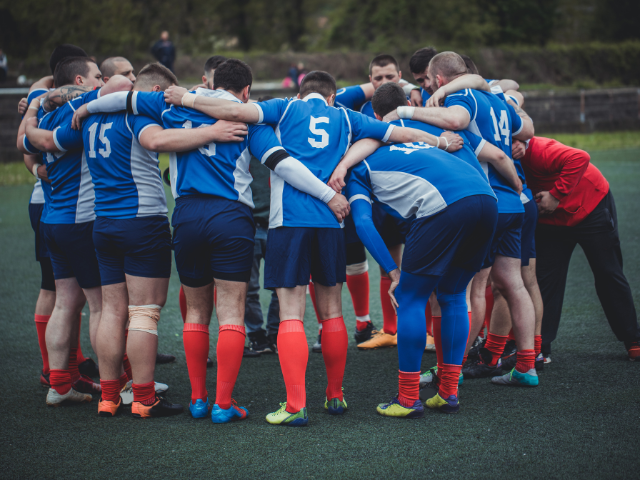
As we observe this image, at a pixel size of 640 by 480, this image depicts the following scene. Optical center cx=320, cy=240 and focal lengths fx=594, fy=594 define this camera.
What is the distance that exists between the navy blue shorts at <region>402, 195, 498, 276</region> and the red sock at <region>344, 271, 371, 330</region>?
1722mm

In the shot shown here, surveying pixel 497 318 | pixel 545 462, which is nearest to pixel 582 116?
pixel 497 318

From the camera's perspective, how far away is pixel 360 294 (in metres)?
5.18

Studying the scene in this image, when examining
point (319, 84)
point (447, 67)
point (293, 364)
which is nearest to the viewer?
point (293, 364)

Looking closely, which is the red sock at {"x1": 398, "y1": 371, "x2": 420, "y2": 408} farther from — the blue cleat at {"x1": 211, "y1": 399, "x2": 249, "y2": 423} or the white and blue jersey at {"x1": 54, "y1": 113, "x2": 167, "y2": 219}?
the white and blue jersey at {"x1": 54, "y1": 113, "x2": 167, "y2": 219}

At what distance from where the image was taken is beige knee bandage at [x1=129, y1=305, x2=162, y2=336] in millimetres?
3600

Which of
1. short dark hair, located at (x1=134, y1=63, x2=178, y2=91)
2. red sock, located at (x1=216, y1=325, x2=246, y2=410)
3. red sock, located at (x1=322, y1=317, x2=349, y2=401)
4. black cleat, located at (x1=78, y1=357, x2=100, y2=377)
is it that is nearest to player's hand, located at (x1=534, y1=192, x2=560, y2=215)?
red sock, located at (x1=322, y1=317, x2=349, y2=401)

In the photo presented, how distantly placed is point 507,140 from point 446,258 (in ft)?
3.90

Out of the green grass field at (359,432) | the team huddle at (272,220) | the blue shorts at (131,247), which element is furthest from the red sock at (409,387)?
the blue shorts at (131,247)

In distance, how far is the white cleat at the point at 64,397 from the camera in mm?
3908

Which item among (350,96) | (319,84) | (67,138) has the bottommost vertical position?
(67,138)

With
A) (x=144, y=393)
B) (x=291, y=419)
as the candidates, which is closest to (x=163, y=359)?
(x=144, y=393)

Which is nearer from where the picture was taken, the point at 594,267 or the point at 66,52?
the point at 594,267

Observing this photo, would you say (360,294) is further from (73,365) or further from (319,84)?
(73,365)

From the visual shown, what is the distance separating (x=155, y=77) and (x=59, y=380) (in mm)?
2081
